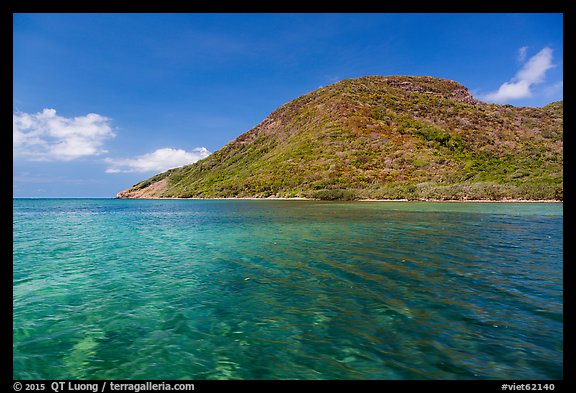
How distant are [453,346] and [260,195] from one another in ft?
474

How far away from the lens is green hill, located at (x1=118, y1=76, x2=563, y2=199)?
336 feet

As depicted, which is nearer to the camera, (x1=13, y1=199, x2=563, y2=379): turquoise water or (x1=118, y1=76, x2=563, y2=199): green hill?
(x1=13, y1=199, x2=563, y2=379): turquoise water

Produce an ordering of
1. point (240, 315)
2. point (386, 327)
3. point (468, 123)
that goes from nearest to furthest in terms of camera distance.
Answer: point (386, 327) < point (240, 315) < point (468, 123)

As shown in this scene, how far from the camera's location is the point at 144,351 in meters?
7.18

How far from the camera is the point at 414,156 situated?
445 ft

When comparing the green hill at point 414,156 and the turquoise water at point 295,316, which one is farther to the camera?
the green hill at point 414,156

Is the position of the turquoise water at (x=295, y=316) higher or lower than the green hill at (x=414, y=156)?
lower

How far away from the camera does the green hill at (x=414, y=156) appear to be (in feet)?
336

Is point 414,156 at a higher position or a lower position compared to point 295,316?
higher

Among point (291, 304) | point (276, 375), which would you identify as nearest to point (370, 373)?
point (276, 375)

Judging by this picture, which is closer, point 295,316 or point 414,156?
point 295,316

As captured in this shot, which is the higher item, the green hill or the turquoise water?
the green hill
